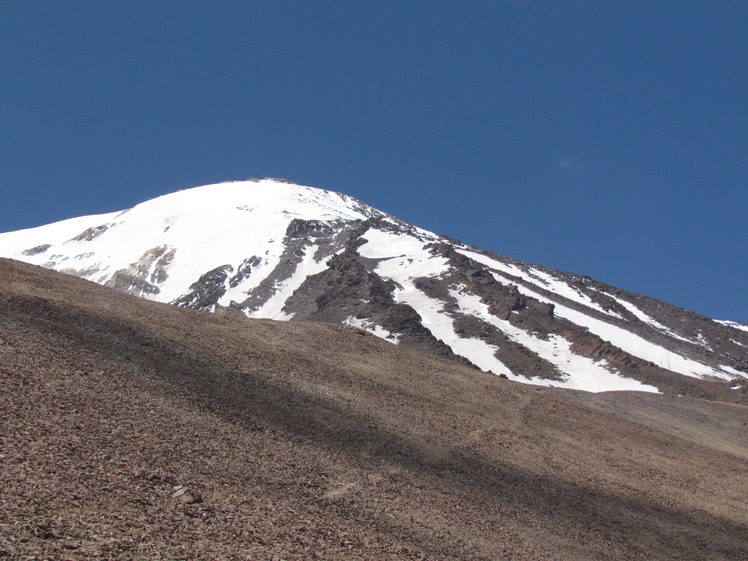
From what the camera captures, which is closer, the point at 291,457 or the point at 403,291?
the point at 291,457

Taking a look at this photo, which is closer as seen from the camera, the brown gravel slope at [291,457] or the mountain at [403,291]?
the brown gravel slope at [291,457]

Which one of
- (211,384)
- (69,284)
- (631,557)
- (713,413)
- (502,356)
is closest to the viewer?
(631,557)

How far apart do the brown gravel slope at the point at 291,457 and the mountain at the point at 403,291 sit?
104 feet

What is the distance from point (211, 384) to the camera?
20422mm

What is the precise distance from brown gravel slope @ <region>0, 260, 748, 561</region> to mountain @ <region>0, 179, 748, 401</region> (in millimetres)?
31780

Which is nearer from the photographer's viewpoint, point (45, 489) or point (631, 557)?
point (45, 489)

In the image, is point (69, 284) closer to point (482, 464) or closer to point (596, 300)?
point (482, 464)

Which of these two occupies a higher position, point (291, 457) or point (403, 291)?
point (403, 291)

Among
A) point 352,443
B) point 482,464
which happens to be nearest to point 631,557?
point 482,464

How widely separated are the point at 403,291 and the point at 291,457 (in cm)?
6349

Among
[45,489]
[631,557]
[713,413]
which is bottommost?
[45,489]

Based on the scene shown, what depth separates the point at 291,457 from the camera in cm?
1634

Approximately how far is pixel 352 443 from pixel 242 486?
219 inches

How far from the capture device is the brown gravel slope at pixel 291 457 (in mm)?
11484
